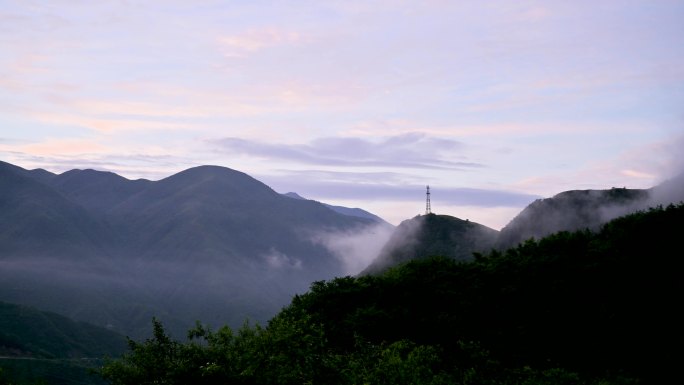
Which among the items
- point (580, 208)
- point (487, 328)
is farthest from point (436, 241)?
point (487, 328)

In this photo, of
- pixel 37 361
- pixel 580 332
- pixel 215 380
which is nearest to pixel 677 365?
pixel 580 332

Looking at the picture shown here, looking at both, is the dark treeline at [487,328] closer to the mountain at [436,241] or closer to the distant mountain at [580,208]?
the distant mountain at [580,208]

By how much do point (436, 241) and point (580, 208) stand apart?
3093 centimetres

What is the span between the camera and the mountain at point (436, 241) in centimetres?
13562

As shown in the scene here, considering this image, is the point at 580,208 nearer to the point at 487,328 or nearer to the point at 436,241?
the point at 436,241

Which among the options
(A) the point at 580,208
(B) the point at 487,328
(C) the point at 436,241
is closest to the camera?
(B) the point at 487,328

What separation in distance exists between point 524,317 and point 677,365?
12347mm

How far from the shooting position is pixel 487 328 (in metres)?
47.4

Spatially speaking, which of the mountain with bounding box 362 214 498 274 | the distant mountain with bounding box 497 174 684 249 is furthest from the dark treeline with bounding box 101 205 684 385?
the mountain with bounding box 362 214 498 274

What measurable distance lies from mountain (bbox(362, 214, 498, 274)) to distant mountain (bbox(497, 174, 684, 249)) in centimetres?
680

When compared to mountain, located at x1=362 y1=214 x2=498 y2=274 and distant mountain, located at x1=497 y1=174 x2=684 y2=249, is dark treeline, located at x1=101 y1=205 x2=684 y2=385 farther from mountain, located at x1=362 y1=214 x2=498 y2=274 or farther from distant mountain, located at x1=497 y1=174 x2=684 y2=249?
mountain, located at x1=362 y1=214 x2=498 y2=274

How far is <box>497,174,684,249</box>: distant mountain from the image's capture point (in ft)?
398

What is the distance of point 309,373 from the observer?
35406 mm

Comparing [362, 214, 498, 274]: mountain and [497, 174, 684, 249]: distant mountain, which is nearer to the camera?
[497, 174, 684, 249]: distant mountain
